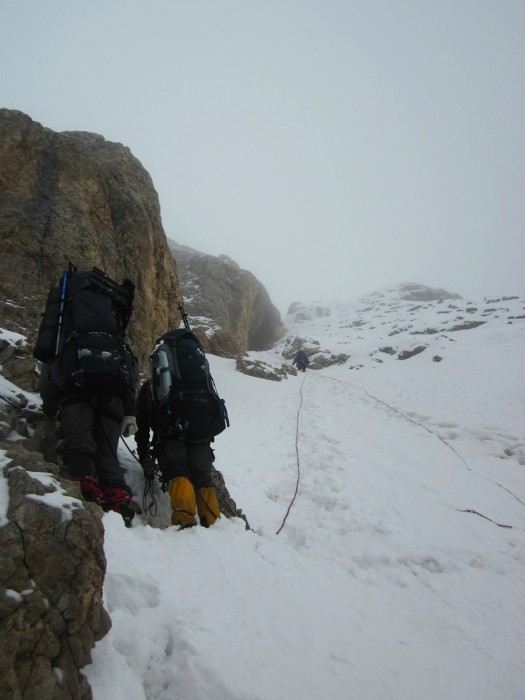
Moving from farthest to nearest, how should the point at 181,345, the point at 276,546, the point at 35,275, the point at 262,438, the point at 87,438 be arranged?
1. the point at 262,438
2. the point at 35,275
3. the point at 181,345
4. the point at 276,546
5. the point at 87,438

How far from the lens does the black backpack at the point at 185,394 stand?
385 centimetres

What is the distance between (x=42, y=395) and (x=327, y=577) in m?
3.52

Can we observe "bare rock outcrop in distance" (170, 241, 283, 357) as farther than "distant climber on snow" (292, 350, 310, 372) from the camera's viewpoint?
No

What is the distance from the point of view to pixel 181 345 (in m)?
4.19

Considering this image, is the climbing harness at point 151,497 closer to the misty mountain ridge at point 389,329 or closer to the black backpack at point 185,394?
the black backpack at point 185,394

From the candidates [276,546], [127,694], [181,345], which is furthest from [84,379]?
[276,546]

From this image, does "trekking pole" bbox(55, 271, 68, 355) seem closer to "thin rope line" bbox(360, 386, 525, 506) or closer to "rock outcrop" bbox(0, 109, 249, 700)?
"rock outcrop" bbox(0, 109, 249, 700)

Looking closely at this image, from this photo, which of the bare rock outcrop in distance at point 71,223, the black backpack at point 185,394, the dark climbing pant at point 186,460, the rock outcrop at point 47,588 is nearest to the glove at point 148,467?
the dark climbing pant at point 186,460

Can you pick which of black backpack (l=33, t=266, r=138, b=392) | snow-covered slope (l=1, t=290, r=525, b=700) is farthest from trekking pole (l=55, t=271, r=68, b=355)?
snow-covered slope (l=1, t=290, r=525, b=700)

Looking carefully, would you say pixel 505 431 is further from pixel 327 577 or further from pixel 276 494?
pixel 327 577

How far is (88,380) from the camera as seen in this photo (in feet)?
10.9

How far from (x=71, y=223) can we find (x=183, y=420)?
6666mm

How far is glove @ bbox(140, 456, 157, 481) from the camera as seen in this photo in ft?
13.2

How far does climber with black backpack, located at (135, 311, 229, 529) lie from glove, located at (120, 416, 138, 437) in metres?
0.07
